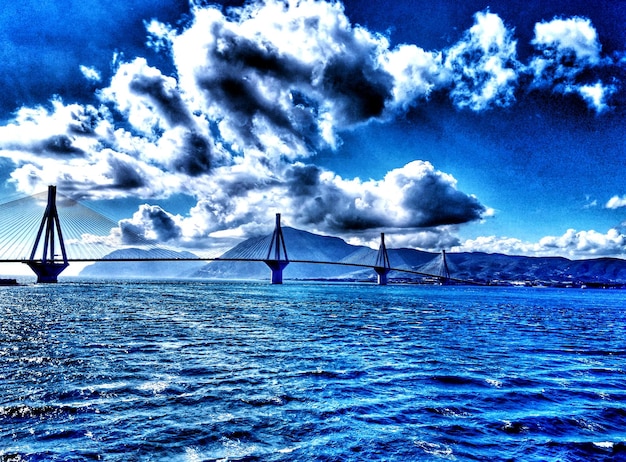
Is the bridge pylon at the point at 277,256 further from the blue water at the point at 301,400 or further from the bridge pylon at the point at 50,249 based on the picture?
the blue water at the point at 301,400

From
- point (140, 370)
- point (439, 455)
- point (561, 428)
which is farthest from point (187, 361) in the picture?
point (561, 428)

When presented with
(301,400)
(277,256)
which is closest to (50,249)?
(277,256)

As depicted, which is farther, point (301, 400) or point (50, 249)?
point (50, 249)

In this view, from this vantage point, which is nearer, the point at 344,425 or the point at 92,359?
the point at 344,425

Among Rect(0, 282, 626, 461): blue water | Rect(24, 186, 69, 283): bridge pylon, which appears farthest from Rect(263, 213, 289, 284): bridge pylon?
Rect(0, 282, 626, 461): blue water

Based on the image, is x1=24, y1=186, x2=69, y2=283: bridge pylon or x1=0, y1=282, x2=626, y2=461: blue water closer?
x1=0, y1=282, x2=626, y2=461: blue water

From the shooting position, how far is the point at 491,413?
38.8ft

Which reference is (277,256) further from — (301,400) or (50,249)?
(301,400)

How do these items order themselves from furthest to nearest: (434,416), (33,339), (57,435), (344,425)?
(33,339)
(434,416)
(344,425)
(57,435)

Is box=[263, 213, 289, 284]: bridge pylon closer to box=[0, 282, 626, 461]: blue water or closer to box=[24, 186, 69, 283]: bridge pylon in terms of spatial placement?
box=[24, 186, 69, 283]: bridge pylon

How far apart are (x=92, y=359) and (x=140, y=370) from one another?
12.8 ft

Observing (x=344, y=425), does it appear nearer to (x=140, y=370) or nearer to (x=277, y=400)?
(x=277, y=400)

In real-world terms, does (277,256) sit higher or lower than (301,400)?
higher

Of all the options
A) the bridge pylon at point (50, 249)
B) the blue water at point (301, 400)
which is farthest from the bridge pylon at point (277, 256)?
the blue water at point (301, 400)
